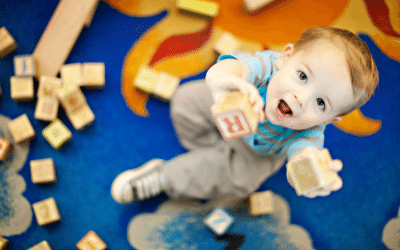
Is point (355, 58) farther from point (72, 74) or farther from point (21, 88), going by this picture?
point (21, 88)

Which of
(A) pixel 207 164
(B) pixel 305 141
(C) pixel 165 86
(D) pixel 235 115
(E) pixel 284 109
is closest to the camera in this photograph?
(D) pixel 235 115

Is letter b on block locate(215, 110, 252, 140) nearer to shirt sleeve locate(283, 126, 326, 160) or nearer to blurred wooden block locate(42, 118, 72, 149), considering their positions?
shirt sleeve locate(283, 126, 326, 160)

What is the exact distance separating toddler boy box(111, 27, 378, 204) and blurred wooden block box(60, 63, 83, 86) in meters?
0.32

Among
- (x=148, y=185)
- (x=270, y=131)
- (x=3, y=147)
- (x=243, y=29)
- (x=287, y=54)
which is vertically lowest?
(x=148, y=185)

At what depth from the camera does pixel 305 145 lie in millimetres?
715

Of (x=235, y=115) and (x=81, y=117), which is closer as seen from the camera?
(x=235, y=115)

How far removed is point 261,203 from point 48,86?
78cm

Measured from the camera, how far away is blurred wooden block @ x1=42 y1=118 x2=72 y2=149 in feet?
3.16

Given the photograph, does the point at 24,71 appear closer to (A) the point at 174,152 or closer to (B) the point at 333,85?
(A) the point at 174,152

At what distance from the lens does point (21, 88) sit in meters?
0.97

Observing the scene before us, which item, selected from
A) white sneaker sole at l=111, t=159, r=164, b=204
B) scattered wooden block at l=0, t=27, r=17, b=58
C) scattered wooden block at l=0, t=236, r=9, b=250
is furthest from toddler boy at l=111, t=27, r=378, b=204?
scattered wooden block at l=0, t=27, r=17, b=58

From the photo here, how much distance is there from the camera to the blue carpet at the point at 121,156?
0.98 metres

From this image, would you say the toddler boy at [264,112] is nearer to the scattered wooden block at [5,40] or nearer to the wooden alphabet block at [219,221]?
A: the wooden alphabet block at [219,221]

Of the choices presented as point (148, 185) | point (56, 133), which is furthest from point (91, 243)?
point (56, 133)
